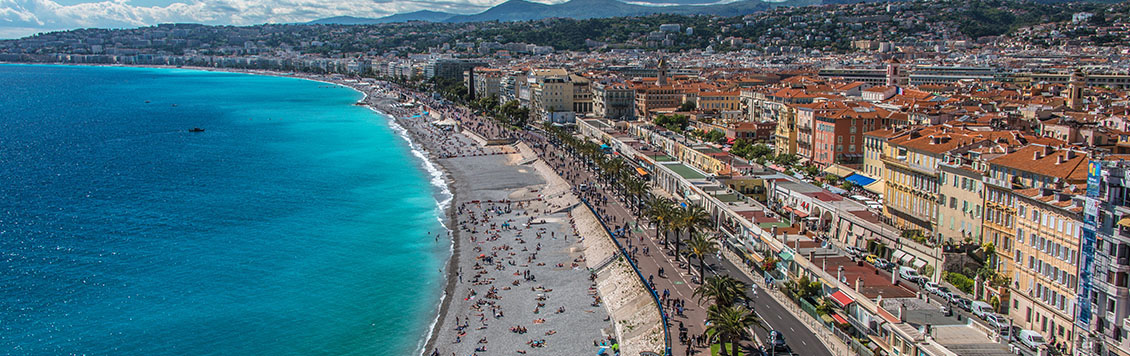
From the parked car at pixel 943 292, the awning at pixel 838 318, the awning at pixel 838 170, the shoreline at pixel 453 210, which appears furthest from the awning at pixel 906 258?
the awning at pixel 838 170

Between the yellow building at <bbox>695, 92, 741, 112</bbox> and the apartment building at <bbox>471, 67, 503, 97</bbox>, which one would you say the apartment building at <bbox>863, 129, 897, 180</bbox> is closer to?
the yellow building at <bbox>695, 92, 741, 112</bbox>

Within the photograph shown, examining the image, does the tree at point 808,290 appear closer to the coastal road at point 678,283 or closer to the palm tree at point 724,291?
the coastal road at point 678,283

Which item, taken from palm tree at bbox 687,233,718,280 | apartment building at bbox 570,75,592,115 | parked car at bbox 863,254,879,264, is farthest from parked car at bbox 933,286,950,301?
apartment building at bbox 570,75,592,115

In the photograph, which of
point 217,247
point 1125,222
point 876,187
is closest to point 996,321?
point 1125,222

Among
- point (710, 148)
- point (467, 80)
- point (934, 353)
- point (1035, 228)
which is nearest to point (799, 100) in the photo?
point (710, 148)

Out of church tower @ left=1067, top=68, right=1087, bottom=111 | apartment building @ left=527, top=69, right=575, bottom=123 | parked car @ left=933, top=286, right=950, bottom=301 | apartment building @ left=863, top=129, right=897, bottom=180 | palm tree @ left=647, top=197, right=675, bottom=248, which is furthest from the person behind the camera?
apartment building @ left=527, top=69, right=575, bottom=123
